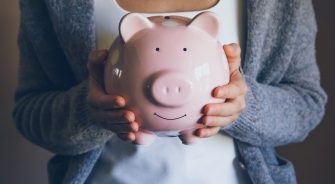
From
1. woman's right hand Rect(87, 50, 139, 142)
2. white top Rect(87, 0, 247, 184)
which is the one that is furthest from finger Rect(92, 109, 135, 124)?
white top Rect(87, 0, 247, 184)

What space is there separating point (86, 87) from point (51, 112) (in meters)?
0.07

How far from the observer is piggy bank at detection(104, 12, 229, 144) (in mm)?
396

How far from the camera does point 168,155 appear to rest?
0.56 meters

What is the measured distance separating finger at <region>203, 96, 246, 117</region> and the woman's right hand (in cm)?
5

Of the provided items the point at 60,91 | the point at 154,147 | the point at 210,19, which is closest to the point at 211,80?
the point at 210,19

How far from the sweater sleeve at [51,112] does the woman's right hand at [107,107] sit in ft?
0.25

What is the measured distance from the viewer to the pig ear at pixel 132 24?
416 mm

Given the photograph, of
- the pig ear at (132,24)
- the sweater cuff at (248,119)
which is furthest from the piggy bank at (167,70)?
the sweater cuff at (248,119)

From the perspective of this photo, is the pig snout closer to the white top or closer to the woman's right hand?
the woman's right hand

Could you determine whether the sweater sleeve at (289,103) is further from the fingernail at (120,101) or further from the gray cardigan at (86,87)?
the fingernail at (120,101)

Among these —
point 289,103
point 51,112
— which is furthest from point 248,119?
point 51,112

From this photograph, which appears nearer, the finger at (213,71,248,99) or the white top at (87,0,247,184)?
the finger at (213,71,248,99)

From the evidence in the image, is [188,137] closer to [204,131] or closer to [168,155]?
[204,131]

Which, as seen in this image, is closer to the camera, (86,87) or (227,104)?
(227,104)
